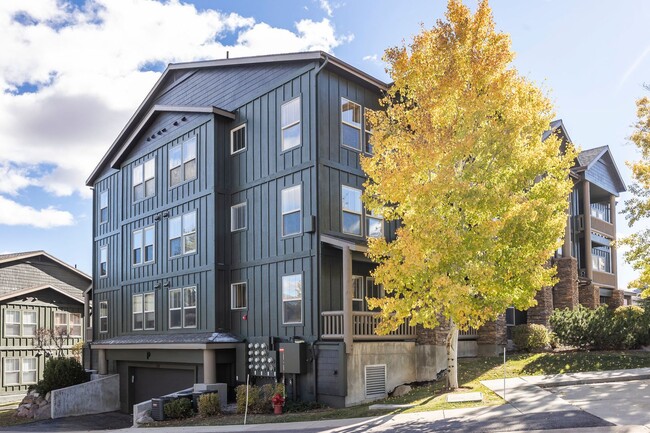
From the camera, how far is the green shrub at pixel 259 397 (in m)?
19.1

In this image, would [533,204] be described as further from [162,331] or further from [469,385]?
[162,331]

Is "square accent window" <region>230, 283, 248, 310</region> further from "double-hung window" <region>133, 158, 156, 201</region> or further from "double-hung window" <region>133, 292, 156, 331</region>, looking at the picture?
"double-hung window" <region>133, 158, 156, 201</region>

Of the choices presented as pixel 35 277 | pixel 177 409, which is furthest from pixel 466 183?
pixel 35 277

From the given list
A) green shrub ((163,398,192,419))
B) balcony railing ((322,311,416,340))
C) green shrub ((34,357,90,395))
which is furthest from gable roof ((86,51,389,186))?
green shrub ((163,398,192,419))

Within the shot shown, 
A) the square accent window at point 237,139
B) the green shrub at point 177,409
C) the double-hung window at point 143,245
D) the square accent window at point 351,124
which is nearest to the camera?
the green shrub at point 177,409

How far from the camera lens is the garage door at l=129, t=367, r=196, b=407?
80.0 feet

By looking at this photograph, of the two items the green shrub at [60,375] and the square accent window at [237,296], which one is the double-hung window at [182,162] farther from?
the green shrub at [60,375]

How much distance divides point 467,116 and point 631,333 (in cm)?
1364

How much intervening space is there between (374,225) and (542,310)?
8.85m

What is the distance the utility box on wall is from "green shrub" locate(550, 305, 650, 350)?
10915mm

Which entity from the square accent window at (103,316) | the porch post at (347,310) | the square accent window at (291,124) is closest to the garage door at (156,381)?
the square accent window at (103,316)

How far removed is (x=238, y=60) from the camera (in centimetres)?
2391

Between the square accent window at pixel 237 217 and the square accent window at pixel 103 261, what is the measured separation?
1073 cm

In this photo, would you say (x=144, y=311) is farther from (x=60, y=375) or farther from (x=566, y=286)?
(x=566, y=286)
